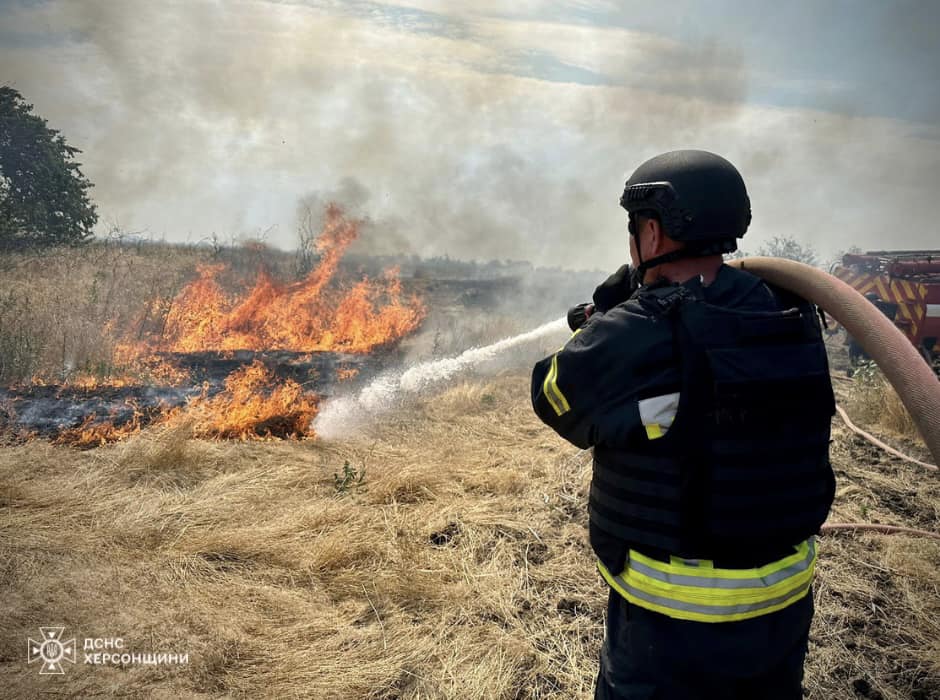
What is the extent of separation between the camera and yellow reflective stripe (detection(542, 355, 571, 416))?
5.31ft

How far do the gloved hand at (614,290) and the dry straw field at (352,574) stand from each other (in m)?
1.99

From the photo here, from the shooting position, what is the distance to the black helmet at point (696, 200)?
171 centimetres

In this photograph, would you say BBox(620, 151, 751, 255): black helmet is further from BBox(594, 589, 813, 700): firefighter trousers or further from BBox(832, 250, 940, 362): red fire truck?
BBox(832, 250, 940, 362): red fire truck

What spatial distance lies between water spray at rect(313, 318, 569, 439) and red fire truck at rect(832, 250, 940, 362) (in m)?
6.78

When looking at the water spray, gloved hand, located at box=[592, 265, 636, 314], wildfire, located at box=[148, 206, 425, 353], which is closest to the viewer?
gloved hand, located at box=[592, 265, 636, 314]

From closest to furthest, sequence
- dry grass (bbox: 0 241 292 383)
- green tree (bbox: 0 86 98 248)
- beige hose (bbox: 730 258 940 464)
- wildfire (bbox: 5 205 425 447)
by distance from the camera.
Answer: beige hose (bbox: 730 258 940 464), wildfire (bbox: 5 205 425 447), dry grass (bbox: 0 241 292 383), green tree (bbox: 0 86 98 248)

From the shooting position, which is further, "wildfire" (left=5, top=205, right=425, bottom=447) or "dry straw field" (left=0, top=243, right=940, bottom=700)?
"wildfire" (left=5, top=205, right=425, bottom=447)

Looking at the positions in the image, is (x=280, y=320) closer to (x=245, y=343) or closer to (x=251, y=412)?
(x=245, y=343)

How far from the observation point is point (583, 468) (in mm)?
5199

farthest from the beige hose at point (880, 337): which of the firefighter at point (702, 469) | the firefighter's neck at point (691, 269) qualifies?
the firefighter's neck at point (691, 269)

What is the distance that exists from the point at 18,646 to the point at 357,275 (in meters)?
13.7

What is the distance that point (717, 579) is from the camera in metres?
1.51

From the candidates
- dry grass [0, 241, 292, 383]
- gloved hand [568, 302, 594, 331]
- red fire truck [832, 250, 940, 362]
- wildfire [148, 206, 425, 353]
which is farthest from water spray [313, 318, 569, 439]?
red fire truck [832, 250, 940, 362]

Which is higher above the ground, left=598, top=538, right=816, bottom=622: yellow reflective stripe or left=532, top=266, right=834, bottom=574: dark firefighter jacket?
left=532, top=266, right=834, bottom=574: dark firefighter jacket
